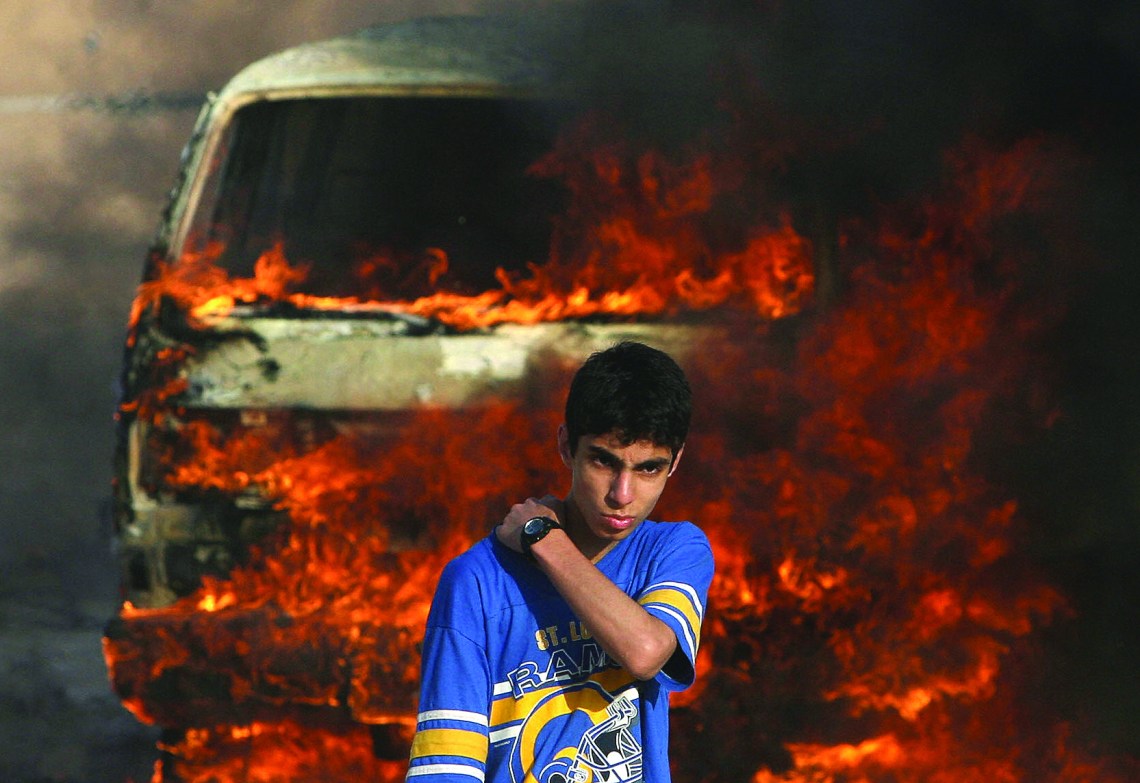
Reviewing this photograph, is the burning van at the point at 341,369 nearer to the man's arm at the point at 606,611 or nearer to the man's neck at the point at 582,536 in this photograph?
the man's neck at the point at 582,536

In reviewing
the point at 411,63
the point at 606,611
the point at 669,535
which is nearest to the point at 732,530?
the point at 411,63

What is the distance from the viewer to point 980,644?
4477 millimetres

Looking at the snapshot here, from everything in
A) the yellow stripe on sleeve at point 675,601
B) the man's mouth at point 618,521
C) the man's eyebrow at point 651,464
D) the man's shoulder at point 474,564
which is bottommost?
the yellow stripe on sleeve at point 675,601

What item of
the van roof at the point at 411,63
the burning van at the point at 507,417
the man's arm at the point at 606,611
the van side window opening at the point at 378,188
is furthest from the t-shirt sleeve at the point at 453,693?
the van roof at the point at 411,63

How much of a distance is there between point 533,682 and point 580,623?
0.11m

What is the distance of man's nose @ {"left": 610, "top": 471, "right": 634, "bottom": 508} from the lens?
1777mm

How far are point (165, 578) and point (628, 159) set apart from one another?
91.8 inches

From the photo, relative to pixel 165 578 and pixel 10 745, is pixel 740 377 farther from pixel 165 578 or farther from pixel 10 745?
pixel 10 745

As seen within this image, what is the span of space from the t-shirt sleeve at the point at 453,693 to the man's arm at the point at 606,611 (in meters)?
0.12

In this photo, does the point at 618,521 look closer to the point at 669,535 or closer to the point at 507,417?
the point at 669,535

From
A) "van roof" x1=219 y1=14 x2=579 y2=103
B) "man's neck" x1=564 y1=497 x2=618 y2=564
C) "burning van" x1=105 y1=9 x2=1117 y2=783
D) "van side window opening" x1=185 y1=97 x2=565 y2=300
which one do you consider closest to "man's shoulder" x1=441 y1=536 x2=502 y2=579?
"man's neck" x1=564 y1=497 x2=618 y2=564

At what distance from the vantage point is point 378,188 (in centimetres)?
446

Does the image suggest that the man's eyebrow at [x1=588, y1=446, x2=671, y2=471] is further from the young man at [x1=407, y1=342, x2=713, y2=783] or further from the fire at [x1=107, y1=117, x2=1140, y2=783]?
the fire at [x1=107, y1=117, x2=1140, y2=783]

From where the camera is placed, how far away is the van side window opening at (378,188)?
4.32 metres
